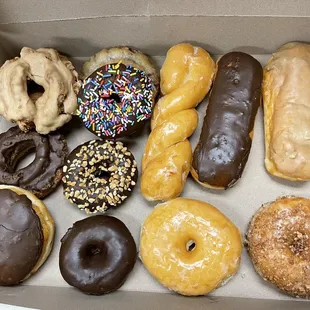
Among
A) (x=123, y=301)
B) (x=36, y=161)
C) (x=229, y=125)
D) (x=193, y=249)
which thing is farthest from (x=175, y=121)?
(x=123, y=301)

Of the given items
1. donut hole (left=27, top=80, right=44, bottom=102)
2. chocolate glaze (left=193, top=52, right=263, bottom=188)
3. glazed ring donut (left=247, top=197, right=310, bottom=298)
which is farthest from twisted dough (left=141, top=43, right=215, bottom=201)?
donut hole (left=27, top=80, right=44, bottom=102)

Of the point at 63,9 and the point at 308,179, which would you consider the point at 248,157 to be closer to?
the point at 308,179

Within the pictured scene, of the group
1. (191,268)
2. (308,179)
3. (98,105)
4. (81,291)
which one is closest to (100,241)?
(81,291)

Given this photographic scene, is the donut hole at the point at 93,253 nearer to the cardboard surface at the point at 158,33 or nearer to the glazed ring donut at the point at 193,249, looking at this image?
the glazed ring donut at the point at 193,249

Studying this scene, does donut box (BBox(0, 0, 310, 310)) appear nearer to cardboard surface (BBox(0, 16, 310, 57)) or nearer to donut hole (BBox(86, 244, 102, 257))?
cardboard surface (BBox(0, 16, 310, 57))

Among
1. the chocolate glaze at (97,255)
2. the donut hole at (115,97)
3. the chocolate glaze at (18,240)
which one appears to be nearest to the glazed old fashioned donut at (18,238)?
the chocolate glaze at (18,240)

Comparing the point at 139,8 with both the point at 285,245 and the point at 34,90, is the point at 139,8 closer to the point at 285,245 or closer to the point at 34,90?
the point at 34,90
